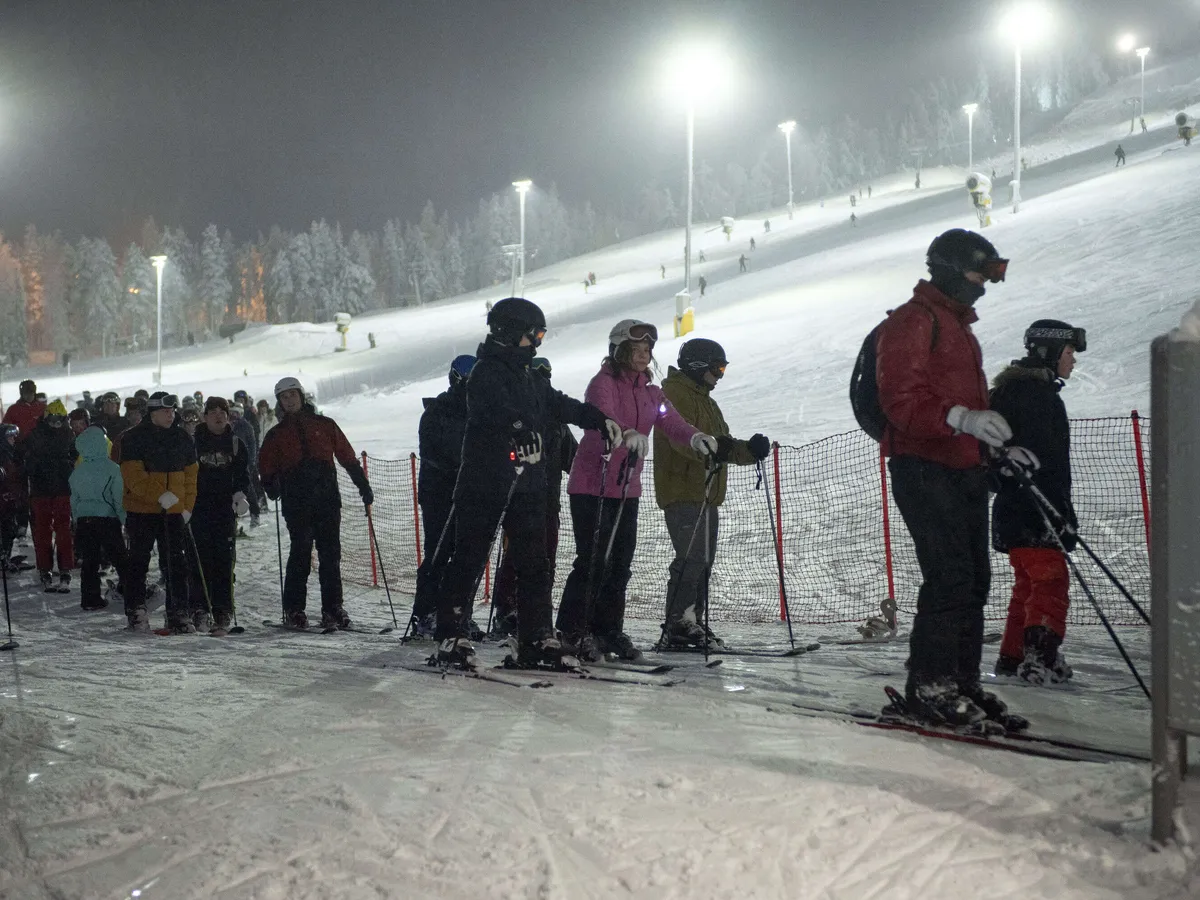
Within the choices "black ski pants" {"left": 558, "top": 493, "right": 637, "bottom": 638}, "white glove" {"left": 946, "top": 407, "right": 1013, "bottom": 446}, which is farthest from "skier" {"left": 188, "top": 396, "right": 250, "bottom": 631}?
"white glove" {"left": 946, "top": 407, "right": 1013, "bottom": 446}

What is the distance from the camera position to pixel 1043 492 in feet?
17.5

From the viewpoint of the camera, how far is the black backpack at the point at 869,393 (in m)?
4.26

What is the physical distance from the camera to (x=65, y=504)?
11.3m

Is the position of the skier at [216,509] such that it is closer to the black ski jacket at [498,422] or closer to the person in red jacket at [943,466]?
the black ski jacket at [498,422]

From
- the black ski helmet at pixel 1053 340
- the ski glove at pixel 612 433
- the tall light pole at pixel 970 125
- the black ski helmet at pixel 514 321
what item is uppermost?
the tall light pole at pixel 970 125

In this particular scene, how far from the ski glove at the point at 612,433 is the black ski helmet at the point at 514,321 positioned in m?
0.55

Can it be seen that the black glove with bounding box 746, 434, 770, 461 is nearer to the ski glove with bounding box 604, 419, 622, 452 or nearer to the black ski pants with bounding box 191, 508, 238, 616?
the ski glove with bounding box 604, 419, 622, 452

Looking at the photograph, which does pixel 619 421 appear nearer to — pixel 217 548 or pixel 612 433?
pixel 612 433

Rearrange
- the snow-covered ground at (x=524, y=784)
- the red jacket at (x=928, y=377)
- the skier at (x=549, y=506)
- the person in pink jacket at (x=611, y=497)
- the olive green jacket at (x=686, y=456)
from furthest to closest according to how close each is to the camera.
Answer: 1. the olive green jacket at (x=686, y=456)
2. the skier at (x=549, y=506)
3. the person in pink jacket at (x=611, y=497)
4. the red jacket at (x=928, y=377)
5. the snow-covered ground at (x=524, y=784)

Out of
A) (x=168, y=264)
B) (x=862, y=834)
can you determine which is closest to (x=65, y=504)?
(x=862, y=834)

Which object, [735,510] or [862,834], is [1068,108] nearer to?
[735,510]

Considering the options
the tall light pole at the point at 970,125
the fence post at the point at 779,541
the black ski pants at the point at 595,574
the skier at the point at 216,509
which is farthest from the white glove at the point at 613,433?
the tall light pole at the point at 970,125

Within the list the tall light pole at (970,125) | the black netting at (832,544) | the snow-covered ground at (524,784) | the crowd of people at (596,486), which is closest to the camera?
the snow-covered ground at (524,784)

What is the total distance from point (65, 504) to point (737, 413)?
971cm
